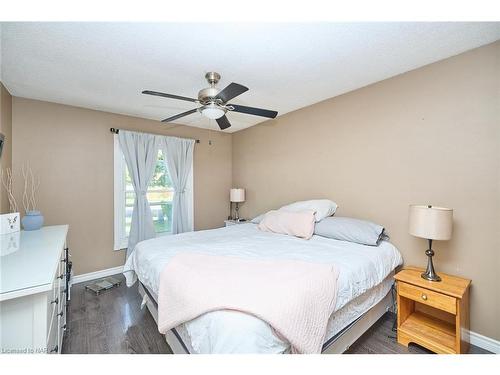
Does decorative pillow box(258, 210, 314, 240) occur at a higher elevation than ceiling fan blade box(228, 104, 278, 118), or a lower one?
lower

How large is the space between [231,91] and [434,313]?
102 inches

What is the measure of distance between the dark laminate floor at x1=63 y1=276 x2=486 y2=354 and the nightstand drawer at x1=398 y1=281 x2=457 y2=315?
0.41 meters

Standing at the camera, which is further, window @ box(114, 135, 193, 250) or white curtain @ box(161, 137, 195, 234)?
white curtain @ box(161, 137, 195, 234)

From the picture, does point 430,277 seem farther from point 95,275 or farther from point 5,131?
point 5,131

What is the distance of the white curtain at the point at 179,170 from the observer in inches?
143

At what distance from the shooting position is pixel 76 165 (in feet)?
9.67

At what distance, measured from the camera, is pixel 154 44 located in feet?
5.47

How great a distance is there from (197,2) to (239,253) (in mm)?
1695

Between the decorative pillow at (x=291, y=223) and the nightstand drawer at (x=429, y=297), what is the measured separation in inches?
35.4

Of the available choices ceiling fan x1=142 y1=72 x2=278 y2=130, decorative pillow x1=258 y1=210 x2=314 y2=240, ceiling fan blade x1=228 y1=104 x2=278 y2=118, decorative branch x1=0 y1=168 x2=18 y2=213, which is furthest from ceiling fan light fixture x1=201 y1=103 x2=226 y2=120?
decorative branch x1=0 y1=168 x2=18 y2=213

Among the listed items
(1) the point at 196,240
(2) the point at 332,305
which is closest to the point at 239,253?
(1) the point at 196,240

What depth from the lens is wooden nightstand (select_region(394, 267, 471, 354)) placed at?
61.3 inches

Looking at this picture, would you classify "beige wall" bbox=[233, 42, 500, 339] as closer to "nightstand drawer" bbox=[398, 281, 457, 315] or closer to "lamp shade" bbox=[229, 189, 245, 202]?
"nightstand drawer" bbox=[398, 281, 457, 315]

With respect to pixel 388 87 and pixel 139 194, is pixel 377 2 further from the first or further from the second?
pixel 139 194
